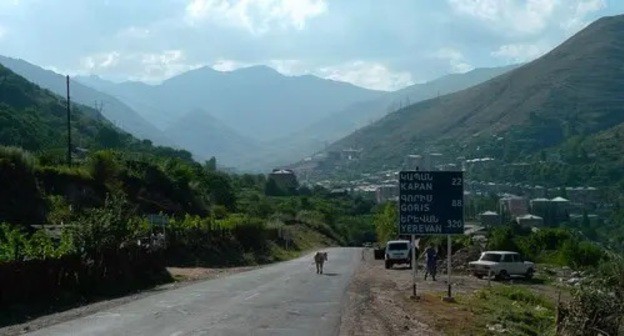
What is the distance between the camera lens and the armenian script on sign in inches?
1072

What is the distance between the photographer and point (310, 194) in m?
170

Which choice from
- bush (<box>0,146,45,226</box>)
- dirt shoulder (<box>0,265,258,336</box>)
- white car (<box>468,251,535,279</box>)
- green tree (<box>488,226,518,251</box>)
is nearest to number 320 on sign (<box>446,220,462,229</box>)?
dirt shoulder (<box>0,265,258,336</box>)

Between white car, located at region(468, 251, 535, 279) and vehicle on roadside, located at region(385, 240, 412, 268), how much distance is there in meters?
7.05

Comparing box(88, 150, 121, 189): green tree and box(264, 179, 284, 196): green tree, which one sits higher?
box(88, 150, 121, 189): green tree

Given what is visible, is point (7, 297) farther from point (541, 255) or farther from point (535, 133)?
point (535, 133)

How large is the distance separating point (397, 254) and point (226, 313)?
32.2m

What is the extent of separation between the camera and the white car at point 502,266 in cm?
4584

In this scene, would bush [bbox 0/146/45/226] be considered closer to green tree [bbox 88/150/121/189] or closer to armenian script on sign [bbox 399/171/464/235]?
green tree [bbox 88/150/121/189]

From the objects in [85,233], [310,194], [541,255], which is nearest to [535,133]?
[310,194]

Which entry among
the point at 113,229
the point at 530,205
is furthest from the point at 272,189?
the point at 113,229

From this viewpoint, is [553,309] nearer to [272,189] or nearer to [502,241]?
[502,241]

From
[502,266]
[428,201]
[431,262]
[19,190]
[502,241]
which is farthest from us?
[502,241]

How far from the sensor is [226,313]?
878 inches

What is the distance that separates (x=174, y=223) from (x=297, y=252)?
33644mm
